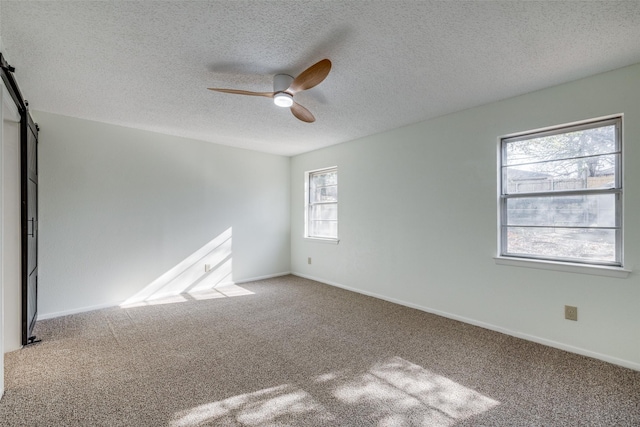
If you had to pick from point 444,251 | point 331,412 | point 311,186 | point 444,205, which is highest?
point 311,186

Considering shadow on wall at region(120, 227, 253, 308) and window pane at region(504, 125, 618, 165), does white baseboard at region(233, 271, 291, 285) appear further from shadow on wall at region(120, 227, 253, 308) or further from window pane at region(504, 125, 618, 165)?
window pane at region(504, 125, 618, 165)

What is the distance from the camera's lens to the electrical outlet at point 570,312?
2.54 metres

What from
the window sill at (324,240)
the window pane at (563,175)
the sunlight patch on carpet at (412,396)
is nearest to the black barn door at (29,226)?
the sunlight patch on carpet at (412,396)

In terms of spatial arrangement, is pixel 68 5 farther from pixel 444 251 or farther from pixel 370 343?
pixel 444 251

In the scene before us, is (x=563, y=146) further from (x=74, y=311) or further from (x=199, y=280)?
(x=74, y=311)

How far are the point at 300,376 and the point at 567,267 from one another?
2467 mm

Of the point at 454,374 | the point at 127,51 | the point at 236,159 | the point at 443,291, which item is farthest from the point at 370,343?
the point at 236,159

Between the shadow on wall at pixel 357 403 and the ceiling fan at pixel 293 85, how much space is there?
2.17 metres

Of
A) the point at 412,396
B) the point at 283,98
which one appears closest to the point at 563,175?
the point at 412,396

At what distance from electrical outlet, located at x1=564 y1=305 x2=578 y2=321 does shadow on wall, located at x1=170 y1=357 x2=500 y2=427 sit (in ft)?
4.25

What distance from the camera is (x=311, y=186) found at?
5.47 metres

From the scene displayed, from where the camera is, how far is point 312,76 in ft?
6.79

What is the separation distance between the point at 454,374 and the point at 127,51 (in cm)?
335

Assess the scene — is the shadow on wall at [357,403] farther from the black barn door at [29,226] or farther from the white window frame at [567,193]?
the black barn door at [29,226]
